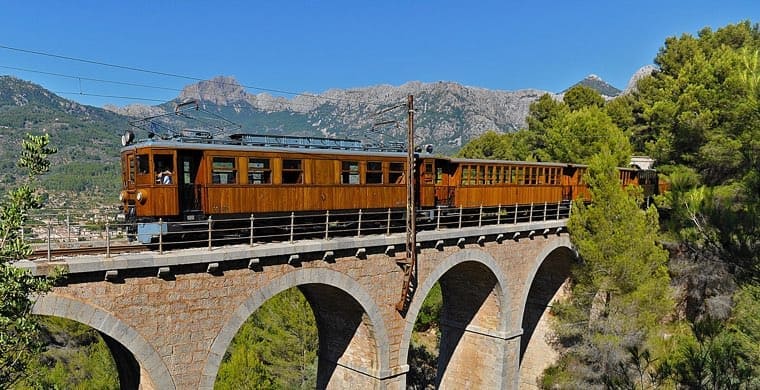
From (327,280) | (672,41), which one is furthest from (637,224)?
(672,41)

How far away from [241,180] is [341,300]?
4.49 m

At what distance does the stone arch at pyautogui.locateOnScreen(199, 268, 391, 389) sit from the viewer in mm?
10969

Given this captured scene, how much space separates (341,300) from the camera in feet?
47.3

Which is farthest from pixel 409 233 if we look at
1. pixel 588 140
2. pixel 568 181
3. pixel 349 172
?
pixel 588 140

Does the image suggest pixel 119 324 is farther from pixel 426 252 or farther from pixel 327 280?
pixel 426 252

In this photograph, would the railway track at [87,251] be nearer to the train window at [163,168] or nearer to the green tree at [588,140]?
the train window at [163,168]

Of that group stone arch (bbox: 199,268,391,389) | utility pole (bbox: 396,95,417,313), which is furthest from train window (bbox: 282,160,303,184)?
utility pole (bbox: 396,95,417,313)

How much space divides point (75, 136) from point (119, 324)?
65.5 m

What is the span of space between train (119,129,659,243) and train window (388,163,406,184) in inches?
1.3

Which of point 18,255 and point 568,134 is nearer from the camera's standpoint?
point 18,255

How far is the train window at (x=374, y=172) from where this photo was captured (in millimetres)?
15797

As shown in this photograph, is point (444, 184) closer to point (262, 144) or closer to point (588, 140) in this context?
point (262, 144)

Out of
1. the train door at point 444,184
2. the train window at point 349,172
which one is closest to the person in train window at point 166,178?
the train window at point 349,172

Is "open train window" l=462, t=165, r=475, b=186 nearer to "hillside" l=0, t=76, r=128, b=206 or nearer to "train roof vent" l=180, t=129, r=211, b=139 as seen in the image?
"train roof vent" l=180, t=129, r=211, b=139
